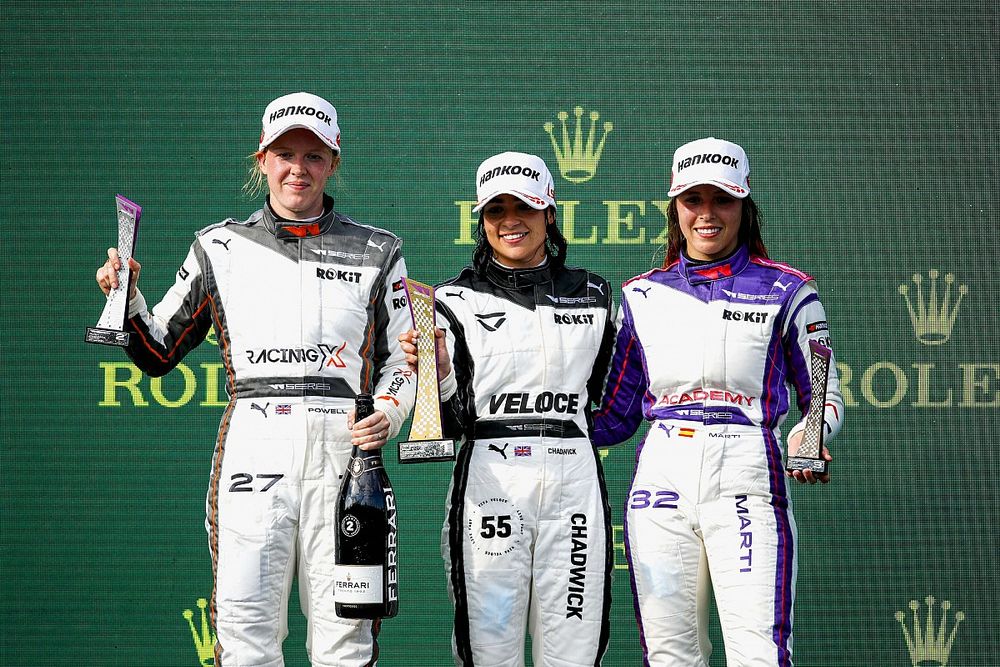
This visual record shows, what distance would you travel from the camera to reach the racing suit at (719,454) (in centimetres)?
280

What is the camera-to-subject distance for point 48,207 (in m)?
4.11

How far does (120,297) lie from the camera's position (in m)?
2.75

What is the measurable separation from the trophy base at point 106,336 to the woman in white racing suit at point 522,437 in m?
0.66

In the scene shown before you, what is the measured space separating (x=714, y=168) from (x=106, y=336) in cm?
155

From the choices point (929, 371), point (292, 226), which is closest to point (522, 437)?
point (292, 226)

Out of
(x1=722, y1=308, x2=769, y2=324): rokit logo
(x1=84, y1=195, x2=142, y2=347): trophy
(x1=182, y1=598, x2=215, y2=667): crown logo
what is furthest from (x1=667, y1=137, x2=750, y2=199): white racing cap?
(x1=182, y1=598, x2=215, y2=667): crown logo

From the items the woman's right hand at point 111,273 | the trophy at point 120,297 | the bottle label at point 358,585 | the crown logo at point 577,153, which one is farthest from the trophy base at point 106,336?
the crown logo at point 577,153

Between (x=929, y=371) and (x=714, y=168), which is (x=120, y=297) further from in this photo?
(x=929, y=371)

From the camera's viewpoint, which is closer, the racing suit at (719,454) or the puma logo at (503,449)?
the racing suit at (719,454)

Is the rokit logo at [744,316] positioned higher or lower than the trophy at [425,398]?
higher

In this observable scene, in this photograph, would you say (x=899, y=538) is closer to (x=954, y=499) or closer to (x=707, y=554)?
(x=954, y=499)

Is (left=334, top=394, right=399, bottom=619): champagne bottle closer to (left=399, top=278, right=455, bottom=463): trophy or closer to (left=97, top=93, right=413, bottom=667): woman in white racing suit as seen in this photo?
(left=97, top=93, right=413, bottom=667): woman in white racing suit

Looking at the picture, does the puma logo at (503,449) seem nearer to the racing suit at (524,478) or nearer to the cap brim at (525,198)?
the racing suit at (524,478)

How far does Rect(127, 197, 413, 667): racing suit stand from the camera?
9.22 feet
